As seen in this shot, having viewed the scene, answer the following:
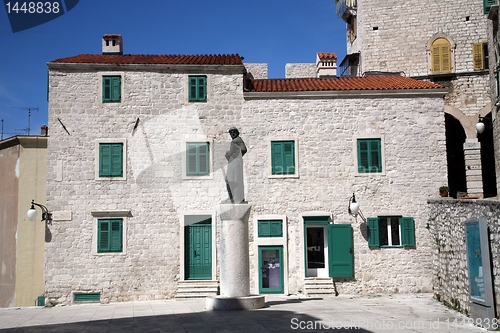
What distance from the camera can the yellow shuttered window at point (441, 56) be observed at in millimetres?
25516

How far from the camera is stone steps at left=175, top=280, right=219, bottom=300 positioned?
18266mm

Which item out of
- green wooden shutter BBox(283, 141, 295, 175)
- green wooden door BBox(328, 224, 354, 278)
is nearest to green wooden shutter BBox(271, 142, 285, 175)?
green wooden shutter BBox(283, 141, 295, 175)

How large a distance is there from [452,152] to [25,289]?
60.9 feet

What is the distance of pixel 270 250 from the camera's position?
18.9 m

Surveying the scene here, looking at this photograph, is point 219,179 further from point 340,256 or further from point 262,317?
point 262,317

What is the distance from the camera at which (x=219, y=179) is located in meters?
19.2

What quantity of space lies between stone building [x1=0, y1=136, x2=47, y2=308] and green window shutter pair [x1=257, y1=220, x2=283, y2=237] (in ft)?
24.8

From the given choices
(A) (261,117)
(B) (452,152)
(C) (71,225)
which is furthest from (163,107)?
Result: (B) (452,152)

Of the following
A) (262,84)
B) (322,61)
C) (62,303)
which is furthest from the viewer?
(322,61)

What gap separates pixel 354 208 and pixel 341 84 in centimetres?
473

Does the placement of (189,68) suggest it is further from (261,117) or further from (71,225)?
(71,225)

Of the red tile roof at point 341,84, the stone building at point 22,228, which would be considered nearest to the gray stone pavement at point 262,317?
the stone building at point 22,228

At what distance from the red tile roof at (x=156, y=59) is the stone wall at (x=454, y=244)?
27.6 feet

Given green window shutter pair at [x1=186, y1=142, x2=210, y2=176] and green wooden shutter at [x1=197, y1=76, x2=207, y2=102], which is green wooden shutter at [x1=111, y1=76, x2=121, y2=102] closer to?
green wooden shutter at [x1=197, y1=76, x2=207, y2=102]
